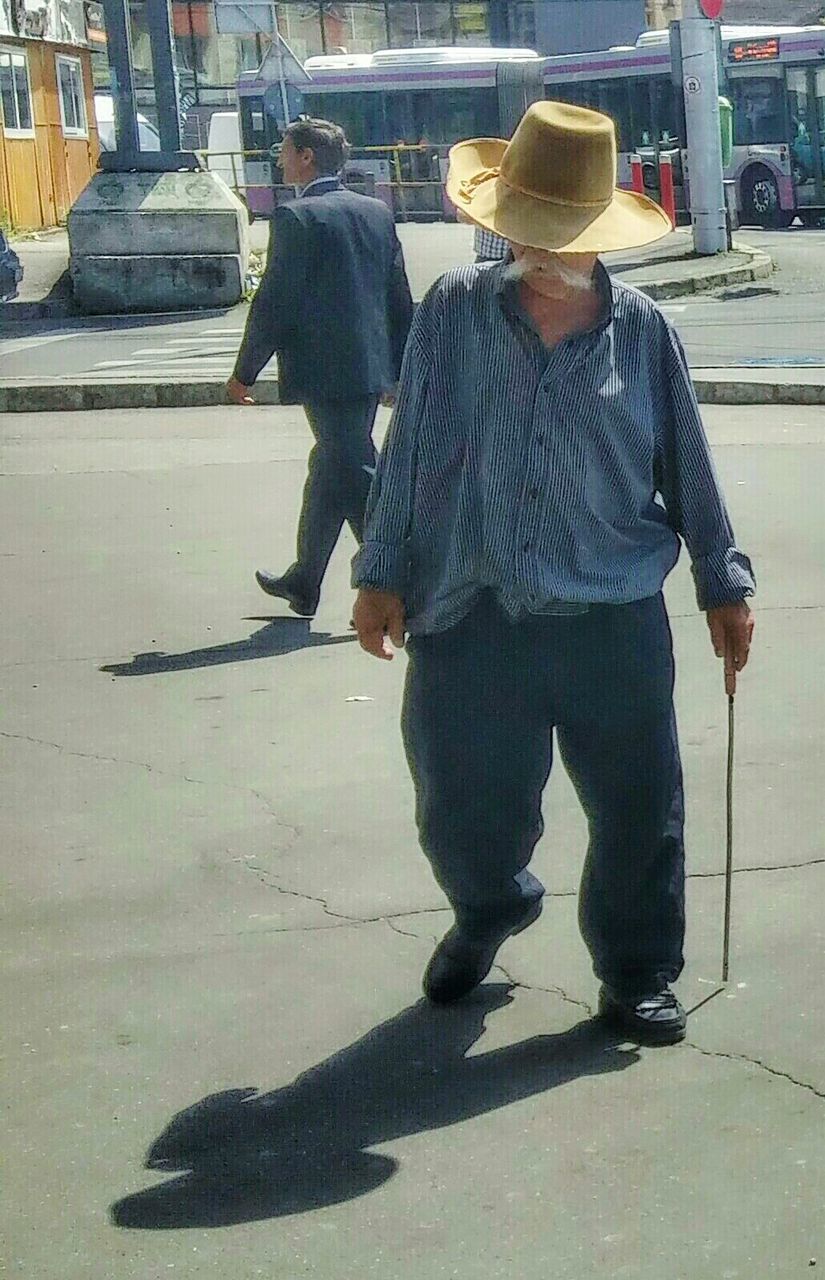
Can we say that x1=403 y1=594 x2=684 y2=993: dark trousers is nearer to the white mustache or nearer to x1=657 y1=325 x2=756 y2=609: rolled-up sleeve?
x1=657 y1=325 x2=756 y2=609: rolled-up sleeve

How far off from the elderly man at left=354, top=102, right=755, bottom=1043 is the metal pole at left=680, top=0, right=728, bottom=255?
21.1 metres

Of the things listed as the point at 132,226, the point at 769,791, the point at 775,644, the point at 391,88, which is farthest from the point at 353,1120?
the point at 391,88

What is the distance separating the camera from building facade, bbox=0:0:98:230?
33000mm

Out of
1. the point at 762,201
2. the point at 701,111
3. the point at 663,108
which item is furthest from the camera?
the point at 663,108

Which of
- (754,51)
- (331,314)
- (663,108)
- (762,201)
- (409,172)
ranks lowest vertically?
(762,201)

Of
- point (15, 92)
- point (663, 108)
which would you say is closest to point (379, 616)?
point (15, 92)

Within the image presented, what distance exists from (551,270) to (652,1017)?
4.56ft

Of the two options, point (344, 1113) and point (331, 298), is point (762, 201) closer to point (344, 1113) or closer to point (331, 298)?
point (331, 298)

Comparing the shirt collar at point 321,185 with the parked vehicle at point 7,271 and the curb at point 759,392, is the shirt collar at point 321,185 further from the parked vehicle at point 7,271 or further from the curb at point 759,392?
the parked vehicle at point 7,271

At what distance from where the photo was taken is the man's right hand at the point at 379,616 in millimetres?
3973

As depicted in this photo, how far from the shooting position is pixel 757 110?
35844 mm

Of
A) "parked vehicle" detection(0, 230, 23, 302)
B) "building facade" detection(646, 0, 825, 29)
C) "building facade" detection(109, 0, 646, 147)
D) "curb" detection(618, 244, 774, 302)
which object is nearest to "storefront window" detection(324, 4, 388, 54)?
"building facade" detection(109, 0, 646, 147)

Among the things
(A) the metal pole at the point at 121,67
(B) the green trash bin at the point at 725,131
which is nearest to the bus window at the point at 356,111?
(B) the green trash bin at the point at 725,131

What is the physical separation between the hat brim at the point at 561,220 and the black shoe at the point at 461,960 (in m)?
1.29
